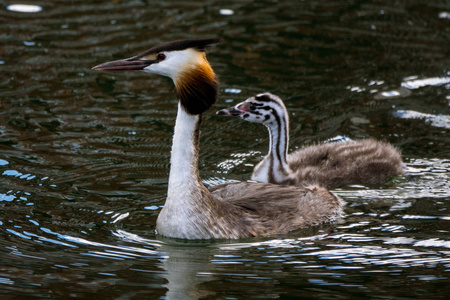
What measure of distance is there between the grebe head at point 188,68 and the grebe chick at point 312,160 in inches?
92.9

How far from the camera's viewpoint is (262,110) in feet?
32.1

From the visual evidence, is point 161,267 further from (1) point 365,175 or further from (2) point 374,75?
(2) point 374,75

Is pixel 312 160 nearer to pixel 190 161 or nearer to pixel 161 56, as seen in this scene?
pixel 190 161

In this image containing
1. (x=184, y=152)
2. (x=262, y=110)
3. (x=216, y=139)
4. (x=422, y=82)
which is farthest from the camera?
(x=422, y=82)

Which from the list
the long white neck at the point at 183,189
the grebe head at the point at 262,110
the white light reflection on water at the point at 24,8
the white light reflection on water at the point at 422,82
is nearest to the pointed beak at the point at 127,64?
the long white neck at the point at 183,189

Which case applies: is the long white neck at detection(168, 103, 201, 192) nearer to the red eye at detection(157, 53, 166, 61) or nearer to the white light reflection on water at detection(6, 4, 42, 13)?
the red eye at detection(157, 53, 166, 61)

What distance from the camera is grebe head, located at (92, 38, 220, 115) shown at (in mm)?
7336

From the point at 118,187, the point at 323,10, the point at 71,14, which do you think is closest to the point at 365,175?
the point at 118,187

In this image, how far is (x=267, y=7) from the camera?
51.2 ft

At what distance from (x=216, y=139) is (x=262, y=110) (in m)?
0.97

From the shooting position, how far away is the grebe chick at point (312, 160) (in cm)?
964

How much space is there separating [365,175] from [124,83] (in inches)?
166

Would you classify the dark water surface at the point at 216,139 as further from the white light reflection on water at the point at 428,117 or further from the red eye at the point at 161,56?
the red eye at the point at 161,56

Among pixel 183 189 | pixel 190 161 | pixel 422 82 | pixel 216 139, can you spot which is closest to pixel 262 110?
pixel 216 139
